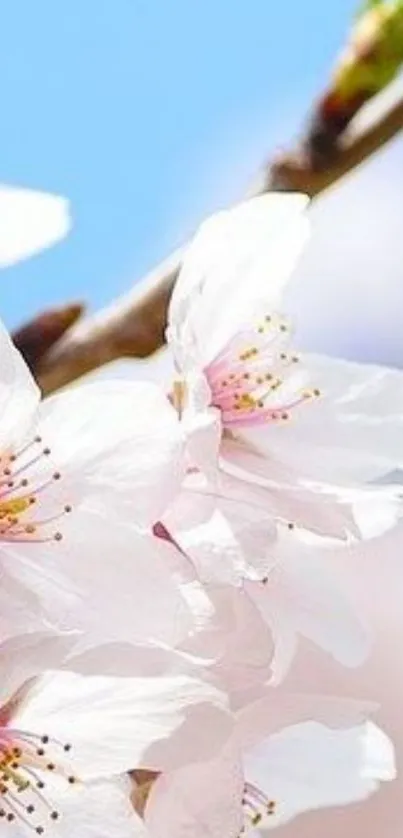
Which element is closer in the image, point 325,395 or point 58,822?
point 58,822

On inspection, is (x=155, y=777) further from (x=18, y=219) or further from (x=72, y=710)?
Answer: (x=18, y=219)

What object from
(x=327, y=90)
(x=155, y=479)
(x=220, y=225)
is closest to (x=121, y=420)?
(x=155, y=479)

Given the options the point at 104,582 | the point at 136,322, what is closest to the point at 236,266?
the point at 136,322

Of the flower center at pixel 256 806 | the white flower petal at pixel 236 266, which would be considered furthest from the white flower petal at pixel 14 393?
the flower center at pixel 256 806

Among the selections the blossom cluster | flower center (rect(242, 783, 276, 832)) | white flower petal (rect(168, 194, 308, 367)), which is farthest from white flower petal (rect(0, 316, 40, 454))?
flower center (rect(242, 783, 276, 832))

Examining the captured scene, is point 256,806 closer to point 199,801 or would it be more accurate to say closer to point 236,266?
point 199,801

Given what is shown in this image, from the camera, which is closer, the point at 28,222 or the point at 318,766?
the point at 28,222
